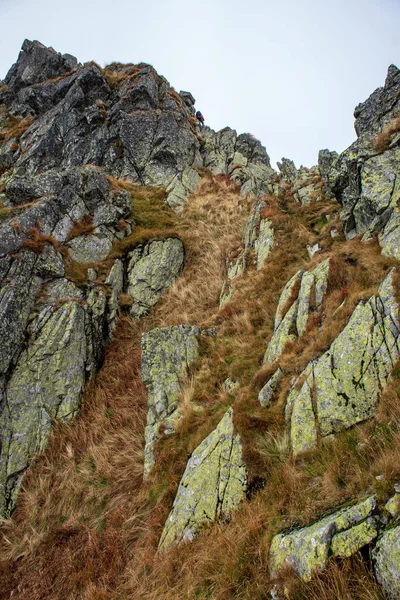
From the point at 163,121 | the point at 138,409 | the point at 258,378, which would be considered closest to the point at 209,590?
the point at 258,378

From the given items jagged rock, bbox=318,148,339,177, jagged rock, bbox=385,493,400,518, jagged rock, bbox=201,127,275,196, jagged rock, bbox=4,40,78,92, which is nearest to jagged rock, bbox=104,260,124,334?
jagged rock, bbox=385,493,400,518

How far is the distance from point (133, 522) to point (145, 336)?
568cm

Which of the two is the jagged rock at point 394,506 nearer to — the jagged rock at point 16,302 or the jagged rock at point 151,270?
the jagged rock at point 16,302

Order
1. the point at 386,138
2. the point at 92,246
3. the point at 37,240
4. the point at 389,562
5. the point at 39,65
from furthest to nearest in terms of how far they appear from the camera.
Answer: the point at 39,65 → the point at 92,246 → the point at 37,240 → the point at 386,138 → the point at 389,562

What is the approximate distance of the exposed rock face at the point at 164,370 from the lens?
9.38 meters

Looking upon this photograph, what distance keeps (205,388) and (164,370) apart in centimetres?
169

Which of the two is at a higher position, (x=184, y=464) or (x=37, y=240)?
(x=37, y=240)

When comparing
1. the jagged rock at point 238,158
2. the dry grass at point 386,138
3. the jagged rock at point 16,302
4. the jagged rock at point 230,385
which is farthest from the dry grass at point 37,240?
the jagged rock at point 238,158

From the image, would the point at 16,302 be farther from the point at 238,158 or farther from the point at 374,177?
the point at 238,158

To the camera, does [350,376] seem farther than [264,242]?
No

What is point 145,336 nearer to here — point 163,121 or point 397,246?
point 397,246

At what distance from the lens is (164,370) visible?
34.9 feet

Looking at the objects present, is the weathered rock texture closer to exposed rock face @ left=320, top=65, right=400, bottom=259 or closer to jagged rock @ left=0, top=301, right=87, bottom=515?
jagged rock @ left=0, top=301, right=87, bottom=515

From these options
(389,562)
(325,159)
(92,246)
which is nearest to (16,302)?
(92,246)
